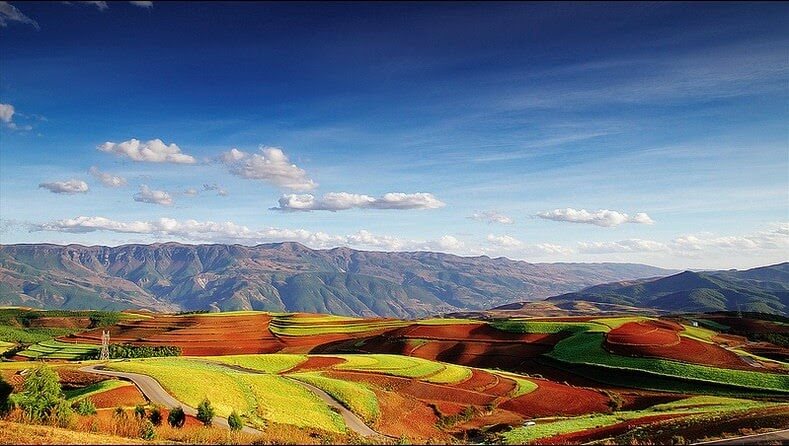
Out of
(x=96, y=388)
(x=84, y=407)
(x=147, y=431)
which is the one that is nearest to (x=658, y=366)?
(x=147, y=431)

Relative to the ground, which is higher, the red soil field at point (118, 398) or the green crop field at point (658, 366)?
the red soil field at point (118, 398)

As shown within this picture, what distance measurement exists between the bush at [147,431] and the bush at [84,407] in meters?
6.26

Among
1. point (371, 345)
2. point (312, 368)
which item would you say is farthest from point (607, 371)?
point (371, 345)

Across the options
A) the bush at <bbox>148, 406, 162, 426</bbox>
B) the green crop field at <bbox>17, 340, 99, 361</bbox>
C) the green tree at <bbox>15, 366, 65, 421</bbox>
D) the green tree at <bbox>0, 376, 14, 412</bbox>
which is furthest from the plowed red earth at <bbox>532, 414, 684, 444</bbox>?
the green crop field at <bbox>17, 340, 99, 361</bbox>

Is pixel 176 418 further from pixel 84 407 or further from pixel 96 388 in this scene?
pixel 96 388

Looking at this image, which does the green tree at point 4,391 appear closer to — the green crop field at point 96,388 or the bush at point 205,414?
the green crop field at point 96,388

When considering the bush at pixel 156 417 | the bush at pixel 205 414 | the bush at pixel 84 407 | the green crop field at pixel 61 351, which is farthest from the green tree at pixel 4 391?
the green crop field at pixel 61 351

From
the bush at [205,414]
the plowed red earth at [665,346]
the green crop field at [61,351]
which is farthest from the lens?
the green crop field at [61,351]

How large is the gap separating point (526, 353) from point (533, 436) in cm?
5796

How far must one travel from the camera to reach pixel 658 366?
79438 mm

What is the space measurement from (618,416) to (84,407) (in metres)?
51.7

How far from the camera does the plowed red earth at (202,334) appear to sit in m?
125

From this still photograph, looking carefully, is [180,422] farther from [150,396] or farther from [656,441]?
[656,441]

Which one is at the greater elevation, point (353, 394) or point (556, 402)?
point (353, 394)
